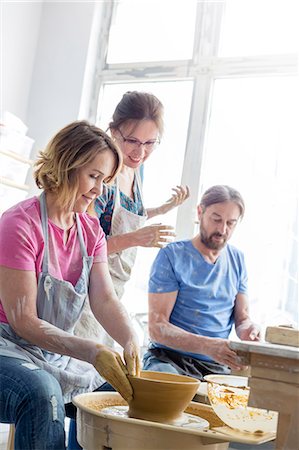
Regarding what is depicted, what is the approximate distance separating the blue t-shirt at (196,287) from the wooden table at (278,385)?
1.03 metres

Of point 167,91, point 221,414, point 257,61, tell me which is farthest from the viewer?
point 167,91

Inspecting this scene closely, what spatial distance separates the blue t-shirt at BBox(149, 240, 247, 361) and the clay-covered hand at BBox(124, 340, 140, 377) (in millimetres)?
720

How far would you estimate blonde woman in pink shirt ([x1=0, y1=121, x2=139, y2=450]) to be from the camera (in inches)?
50.6

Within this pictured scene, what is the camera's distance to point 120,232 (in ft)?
7.22

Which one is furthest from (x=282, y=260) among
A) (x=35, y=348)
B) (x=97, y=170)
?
(x=35, y=348)

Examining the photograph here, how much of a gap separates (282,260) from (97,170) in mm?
1454

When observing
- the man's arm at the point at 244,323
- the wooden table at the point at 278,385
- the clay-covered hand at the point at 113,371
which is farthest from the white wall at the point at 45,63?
the wooden table at the point at 278,385

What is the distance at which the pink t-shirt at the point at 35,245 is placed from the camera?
1.45 meters

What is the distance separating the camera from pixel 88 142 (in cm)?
161

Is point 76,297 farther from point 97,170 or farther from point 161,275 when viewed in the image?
point 161,275

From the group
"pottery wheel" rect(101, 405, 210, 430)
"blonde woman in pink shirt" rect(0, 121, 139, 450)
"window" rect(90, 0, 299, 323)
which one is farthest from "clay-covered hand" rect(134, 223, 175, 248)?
"window" rect(90, 0, 299, 323)

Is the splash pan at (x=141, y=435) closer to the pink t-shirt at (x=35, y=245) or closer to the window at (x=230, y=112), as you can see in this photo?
the pink t-shirt at (x=35, y=245)

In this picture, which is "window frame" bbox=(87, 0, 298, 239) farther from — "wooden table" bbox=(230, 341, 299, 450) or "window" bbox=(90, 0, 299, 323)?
"wooden table" bbox=(230, 341, 299, 450)

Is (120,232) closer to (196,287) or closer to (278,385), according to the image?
(196,287)
